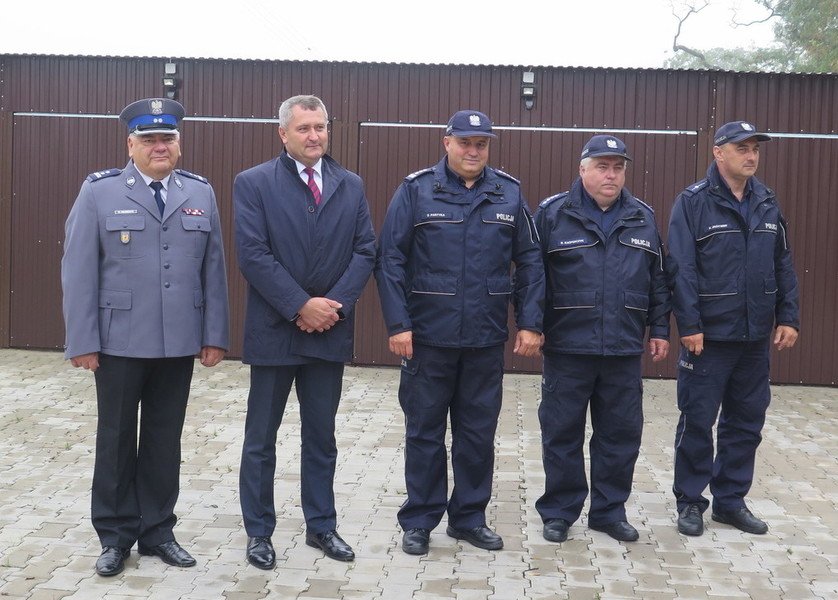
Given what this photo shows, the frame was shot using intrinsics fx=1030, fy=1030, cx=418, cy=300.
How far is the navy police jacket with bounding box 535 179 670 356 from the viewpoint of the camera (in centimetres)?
486

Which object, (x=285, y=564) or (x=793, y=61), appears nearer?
(x=285, y=564)

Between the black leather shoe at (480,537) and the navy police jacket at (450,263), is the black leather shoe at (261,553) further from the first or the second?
the navy police jacket at (450,263)

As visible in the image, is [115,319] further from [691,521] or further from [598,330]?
[691,521]

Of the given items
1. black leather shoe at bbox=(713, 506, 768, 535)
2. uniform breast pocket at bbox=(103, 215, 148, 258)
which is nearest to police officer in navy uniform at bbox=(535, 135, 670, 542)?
black leather shoe at bbox=(713, 506, 768, 535)

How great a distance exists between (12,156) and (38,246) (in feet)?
3.06

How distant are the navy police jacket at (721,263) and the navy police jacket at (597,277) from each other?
15 centimetres

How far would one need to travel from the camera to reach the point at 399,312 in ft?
15.1

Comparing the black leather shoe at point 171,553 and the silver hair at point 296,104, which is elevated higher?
the silver hair at point 296,104

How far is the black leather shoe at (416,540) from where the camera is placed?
4.64 metres

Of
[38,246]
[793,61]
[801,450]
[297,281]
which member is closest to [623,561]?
[297,281]

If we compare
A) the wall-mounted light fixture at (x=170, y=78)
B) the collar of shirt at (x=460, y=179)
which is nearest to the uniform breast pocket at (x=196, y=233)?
the collar of shirt at (x=460, y=179)

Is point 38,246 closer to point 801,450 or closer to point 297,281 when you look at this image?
point 297,281

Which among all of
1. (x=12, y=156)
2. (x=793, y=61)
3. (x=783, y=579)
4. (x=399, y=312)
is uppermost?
(x=793, y=61)

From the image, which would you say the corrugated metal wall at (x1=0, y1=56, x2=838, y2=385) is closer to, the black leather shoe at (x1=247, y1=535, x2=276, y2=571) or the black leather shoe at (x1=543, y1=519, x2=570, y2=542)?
the black leather shoe at (x1=543, y1=519, x2=570, y2=542)
